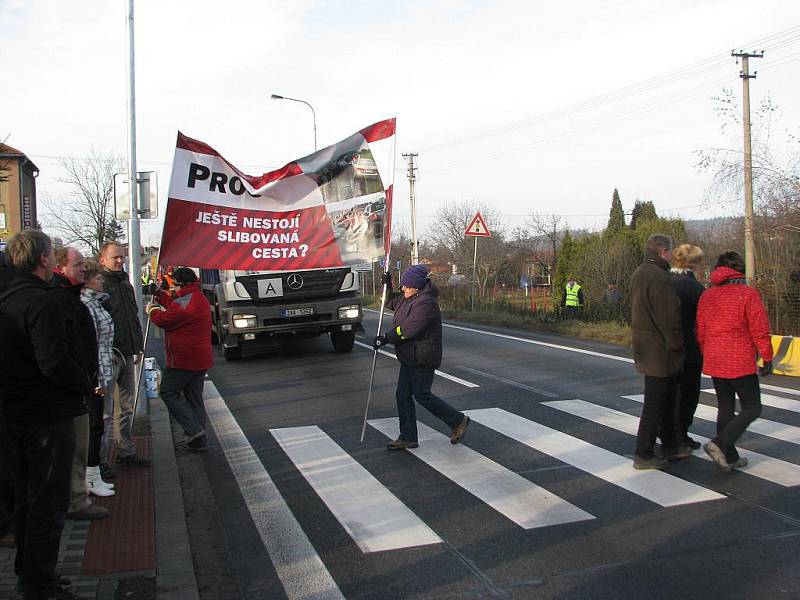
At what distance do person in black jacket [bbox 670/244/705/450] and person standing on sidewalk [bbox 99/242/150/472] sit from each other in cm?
460

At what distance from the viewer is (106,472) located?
243 inches

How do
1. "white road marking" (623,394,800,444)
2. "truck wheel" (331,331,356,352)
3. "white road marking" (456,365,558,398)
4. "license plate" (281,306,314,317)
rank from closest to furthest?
"white road marking" (623,394,800,444) < "white road marking" (456,365,558,398) < "license plate" (281,306,314,317) < "truck wheel" (331,331,356,352)

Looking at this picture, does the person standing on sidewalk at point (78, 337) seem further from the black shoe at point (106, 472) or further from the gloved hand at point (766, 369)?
the gloved hand at point (766, 369)

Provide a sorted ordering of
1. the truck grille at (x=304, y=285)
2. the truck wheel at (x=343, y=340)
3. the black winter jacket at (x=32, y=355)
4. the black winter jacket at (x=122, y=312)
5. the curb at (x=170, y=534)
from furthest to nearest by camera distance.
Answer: the truck wheel at (x=343, y=340), the truck grille at (x=304, y=285), the black winter jacket at (x=122, y=312), the curb at (x=170, y=534), the black winter jacket at (x=32, y=355)

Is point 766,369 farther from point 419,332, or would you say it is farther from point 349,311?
point 349,311

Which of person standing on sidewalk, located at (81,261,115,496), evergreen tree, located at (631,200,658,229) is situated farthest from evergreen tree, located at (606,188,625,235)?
person standing on sidewalk, located at (81,261,115,496)

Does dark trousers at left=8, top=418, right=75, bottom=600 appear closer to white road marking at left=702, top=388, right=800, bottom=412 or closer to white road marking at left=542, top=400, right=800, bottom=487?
white road marking at left=542, top=400, right=800, bottom=487

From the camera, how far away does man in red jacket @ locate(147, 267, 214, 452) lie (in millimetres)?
6902

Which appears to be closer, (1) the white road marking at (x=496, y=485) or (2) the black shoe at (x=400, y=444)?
(1) the white road marking at (x=496, y=485)

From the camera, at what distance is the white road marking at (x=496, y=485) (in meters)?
5.22

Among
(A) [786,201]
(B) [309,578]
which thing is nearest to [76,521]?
(B) [309,578]

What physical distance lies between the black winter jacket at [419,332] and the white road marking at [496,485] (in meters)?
0.83

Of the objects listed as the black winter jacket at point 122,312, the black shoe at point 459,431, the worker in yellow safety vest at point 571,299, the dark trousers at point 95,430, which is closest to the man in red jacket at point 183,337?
the black winter jacket at point 122,312

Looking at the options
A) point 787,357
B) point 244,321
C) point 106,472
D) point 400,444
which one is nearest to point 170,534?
point 106,472
